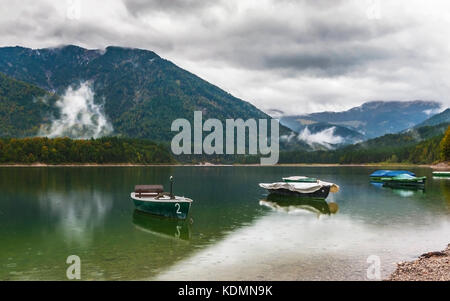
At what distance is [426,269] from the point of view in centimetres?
2942

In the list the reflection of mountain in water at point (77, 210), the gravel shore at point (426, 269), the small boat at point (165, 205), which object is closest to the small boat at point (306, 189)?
the small boat at point (165, 205)

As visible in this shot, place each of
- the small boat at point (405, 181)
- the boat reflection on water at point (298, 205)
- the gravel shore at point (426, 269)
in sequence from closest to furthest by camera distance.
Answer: the gravel shore at point (426, 269)
the boat reflection on water at point (298, 205)
the small boat at point (405, 181)

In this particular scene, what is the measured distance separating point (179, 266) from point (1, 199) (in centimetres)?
6116

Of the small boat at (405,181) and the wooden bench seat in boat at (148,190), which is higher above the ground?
the wooden bench seat in boat at (148,190)

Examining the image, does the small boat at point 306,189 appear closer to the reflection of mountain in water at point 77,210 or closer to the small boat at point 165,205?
the small boat at point 165,205

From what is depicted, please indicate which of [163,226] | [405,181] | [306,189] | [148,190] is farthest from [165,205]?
[405,181]

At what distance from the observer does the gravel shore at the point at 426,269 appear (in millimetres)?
27319

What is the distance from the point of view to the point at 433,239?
43.5 metres

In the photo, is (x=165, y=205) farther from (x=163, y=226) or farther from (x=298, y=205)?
(x=298, y=205)

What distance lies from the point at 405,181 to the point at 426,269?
329ft

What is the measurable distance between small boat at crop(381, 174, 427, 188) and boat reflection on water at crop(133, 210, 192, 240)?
86.7 m

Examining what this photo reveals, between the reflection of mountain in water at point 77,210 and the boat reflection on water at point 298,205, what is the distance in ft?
102

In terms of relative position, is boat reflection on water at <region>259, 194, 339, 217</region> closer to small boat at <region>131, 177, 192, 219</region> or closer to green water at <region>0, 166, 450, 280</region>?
green water at <region>0, 166, 450, 280</region>
